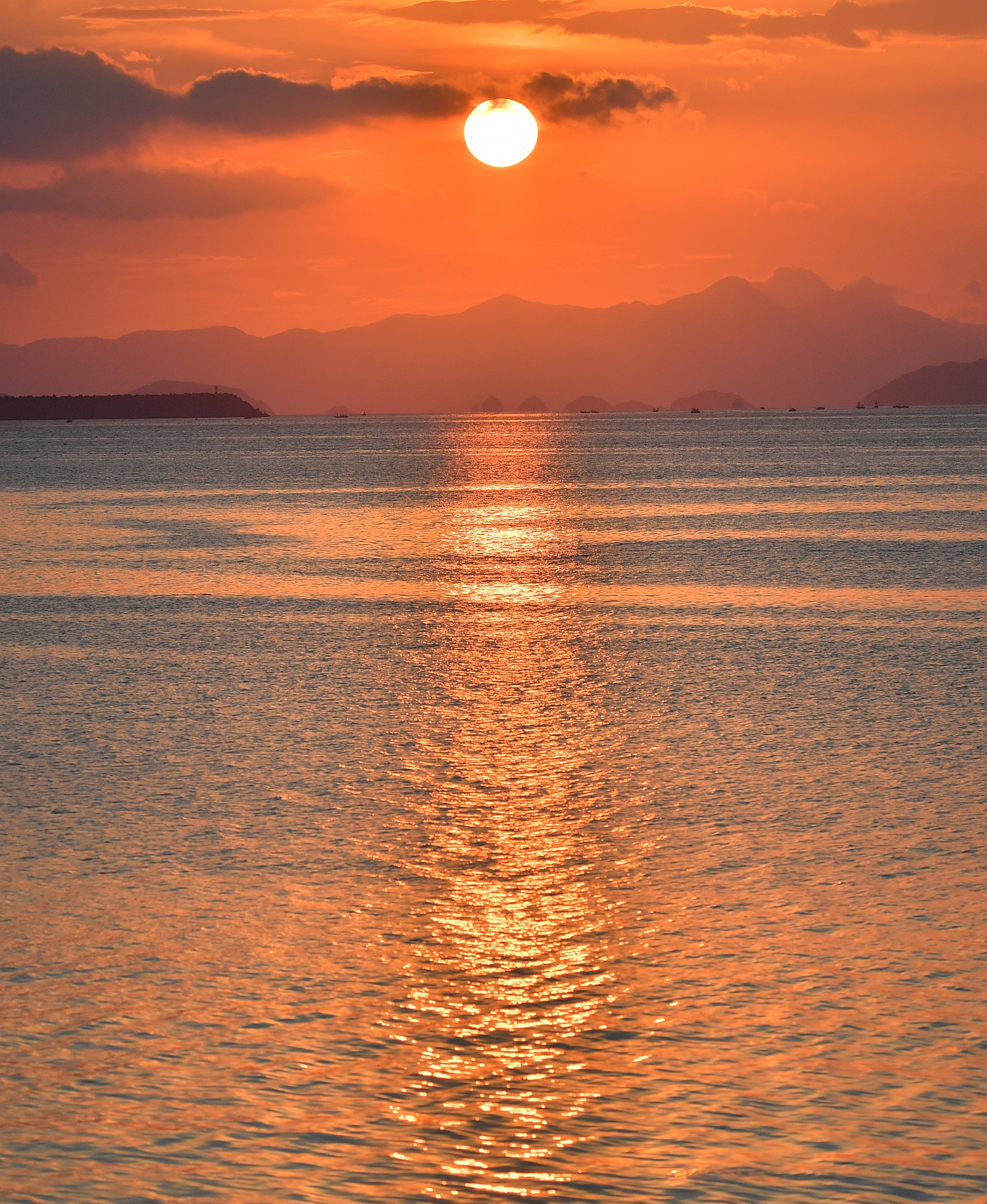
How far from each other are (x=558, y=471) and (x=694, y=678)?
95793 millimetres

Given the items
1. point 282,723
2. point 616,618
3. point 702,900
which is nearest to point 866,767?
point 702,900

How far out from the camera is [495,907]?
1060cm

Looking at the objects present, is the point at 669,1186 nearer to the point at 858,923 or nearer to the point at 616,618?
the point at 858,923

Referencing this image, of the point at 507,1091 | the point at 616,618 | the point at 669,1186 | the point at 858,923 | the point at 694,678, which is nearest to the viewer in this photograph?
the point at 669,1186

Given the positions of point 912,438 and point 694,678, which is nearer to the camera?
point 694,678

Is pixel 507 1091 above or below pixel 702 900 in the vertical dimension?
below

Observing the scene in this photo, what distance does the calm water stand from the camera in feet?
23.7

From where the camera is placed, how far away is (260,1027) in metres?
8.65

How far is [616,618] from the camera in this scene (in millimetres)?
27703

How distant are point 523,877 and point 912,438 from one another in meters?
176

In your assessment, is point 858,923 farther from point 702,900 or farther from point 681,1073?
point 681,1073

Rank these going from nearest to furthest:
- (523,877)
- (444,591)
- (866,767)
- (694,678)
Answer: (523,877) < (866,767) < (694,678) < (444,591)

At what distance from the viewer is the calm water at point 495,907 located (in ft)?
23.7

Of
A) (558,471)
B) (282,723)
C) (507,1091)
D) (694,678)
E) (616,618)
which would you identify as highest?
(558,471)
